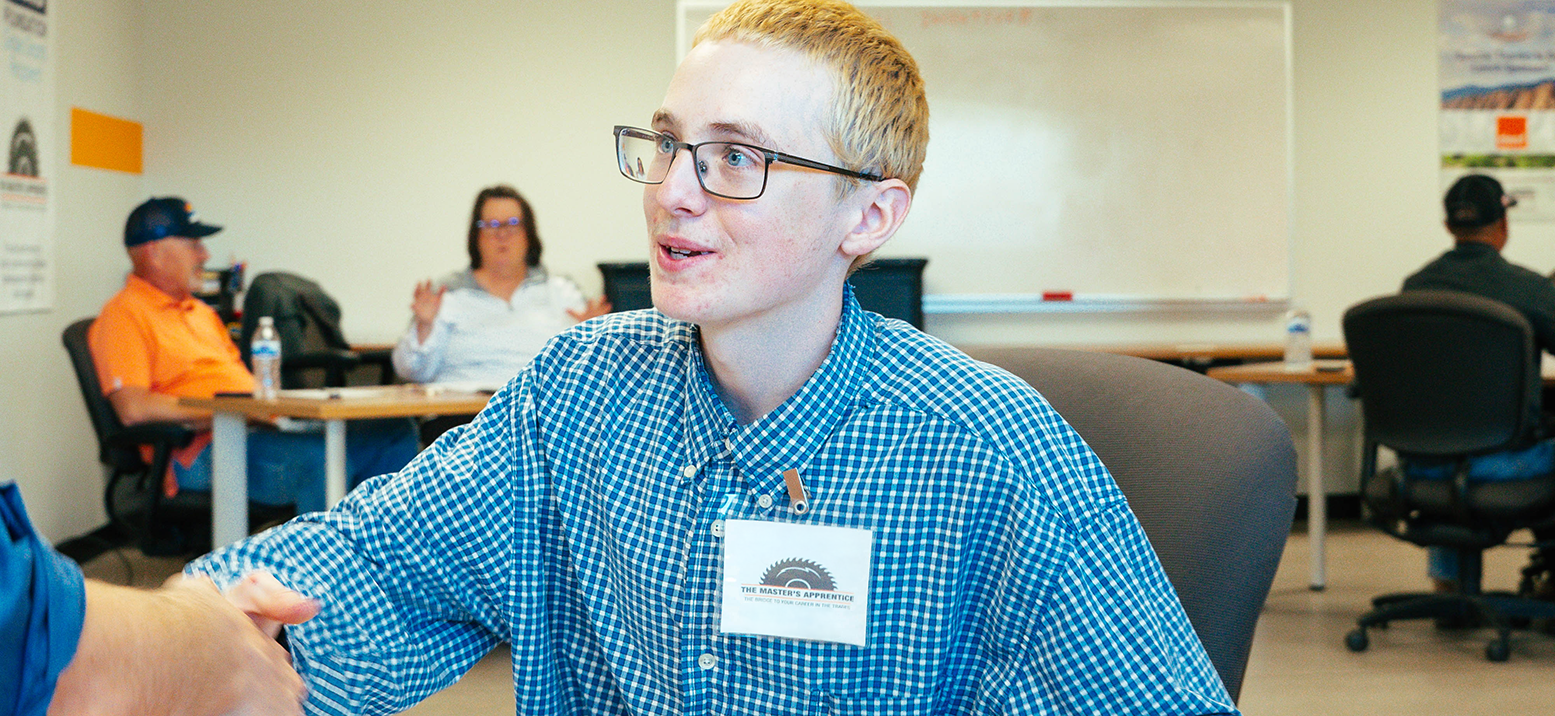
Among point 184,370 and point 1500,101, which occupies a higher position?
point 1500,101

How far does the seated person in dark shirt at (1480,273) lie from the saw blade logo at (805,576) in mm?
3237

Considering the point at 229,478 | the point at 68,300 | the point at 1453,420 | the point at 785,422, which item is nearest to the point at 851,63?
the point at 785,422

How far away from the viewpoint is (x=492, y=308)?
14.7ft

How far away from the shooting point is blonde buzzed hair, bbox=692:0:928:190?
96 centimetres

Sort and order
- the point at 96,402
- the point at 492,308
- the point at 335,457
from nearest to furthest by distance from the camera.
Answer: the point at 335,457 < the point at 96,402 < the point at 492,308

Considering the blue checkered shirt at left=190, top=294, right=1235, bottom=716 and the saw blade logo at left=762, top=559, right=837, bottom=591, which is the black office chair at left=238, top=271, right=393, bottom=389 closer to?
the blue checkered shirt at left=190, top=294, right=1235, bottom=716

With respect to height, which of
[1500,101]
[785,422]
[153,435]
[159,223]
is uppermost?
[1500,101]

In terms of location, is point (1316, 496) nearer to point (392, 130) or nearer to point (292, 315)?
point (292, 315)

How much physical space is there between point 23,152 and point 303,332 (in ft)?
3.82

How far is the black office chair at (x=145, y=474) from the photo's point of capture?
3553 mm

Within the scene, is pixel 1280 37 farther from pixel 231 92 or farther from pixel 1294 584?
pixel 231 92

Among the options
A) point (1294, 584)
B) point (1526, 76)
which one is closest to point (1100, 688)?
point (1294, 584)

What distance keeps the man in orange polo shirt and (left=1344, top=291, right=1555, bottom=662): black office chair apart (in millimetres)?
2994

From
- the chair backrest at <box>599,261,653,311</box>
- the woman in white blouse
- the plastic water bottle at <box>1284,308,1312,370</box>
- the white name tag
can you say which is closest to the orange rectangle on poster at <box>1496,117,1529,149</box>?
the plastic water bottle at <box>1284,308,1312,370</box>
